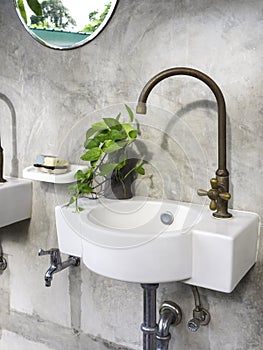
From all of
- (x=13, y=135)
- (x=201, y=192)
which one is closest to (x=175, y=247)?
(x=201, y=192)

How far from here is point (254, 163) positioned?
57.7 inches

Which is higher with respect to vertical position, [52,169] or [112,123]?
[112,123]

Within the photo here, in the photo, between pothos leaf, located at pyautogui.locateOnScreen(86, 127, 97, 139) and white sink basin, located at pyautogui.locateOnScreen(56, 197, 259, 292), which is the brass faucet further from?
pothos leaf, located at pyautogui.locateOnScreen(86, 127, 97, 139)

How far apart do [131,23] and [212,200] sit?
679 millimetres

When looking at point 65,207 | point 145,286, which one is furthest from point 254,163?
point 65,207

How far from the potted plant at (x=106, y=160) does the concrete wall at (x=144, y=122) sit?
0.07m

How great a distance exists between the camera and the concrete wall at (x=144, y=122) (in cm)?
145

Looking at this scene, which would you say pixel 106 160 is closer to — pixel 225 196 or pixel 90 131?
pixel 90 131

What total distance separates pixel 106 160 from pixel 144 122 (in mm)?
169

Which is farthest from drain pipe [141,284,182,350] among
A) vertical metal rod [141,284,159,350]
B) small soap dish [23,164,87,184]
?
small soap dish [23,164,87,184]

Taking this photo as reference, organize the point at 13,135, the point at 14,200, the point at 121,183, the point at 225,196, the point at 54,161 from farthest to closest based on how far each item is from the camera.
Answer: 1. the point at 13,135
2. the point at 14,200
3. the point at 54,161
4. the point at 121,183
5. the point at 225,196

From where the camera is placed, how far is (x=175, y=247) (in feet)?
4.24

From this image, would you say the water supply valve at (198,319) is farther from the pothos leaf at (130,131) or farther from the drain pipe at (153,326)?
the pothos leaf at (130,131)

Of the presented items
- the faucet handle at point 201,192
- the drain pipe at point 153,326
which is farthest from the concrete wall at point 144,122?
the drain pipe at point 153,326
